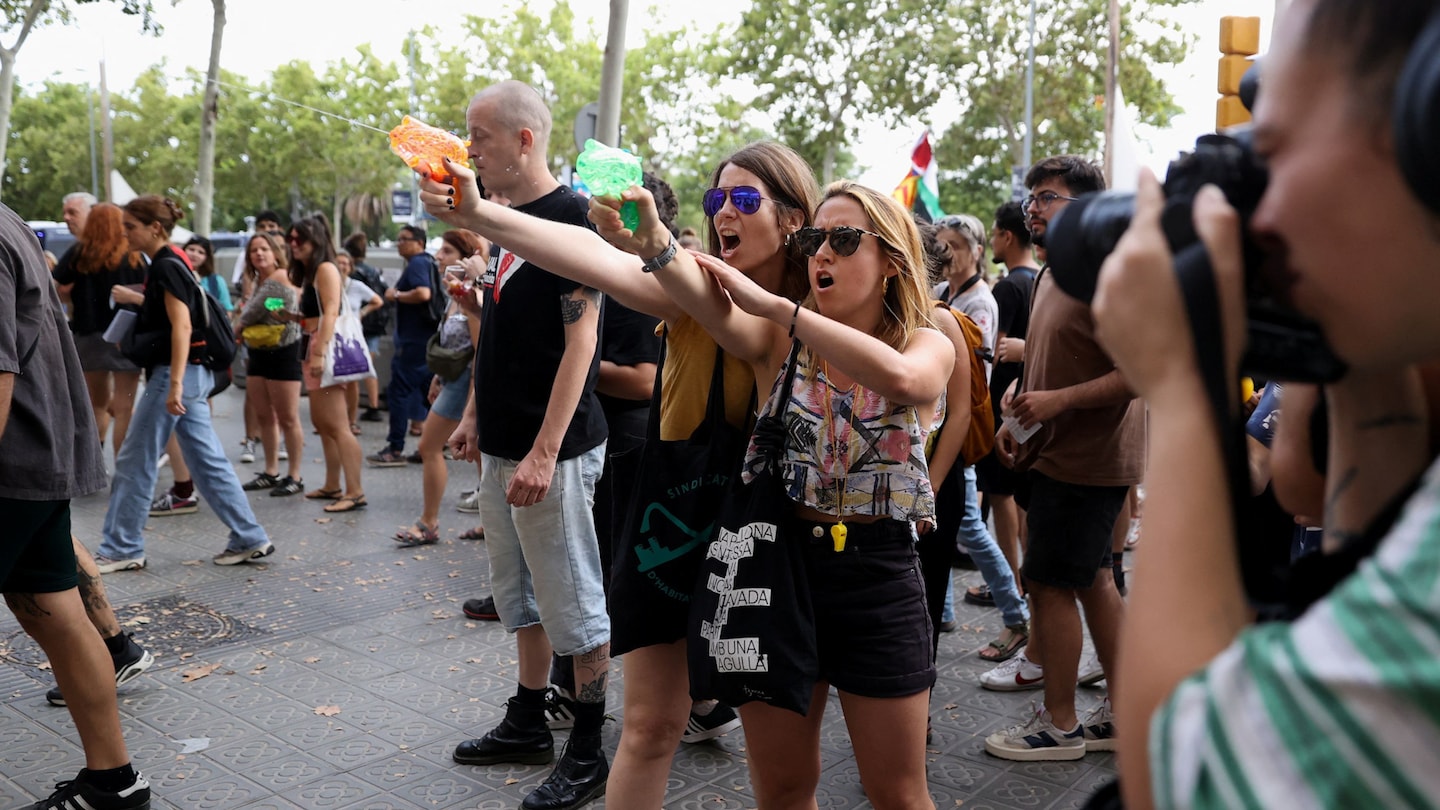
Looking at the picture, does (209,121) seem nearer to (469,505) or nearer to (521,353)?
(469,505)

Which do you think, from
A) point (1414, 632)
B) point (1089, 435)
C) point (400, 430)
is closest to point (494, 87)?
point (1089, 435)

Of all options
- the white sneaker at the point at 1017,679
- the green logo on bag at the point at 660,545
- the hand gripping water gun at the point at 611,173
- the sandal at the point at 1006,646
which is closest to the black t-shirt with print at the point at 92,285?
the sandal at the point at 1006,646

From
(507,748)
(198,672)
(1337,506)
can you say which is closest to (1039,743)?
(507,748)

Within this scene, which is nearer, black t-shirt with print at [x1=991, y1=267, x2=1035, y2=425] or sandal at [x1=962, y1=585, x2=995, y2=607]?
black t-shirt with print at [x1=991, y1=267, x2=1035, y2=425]

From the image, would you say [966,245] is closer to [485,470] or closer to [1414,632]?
[485,470]

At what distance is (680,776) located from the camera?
4.10 metres

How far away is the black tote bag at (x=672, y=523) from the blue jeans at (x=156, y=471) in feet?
15.6

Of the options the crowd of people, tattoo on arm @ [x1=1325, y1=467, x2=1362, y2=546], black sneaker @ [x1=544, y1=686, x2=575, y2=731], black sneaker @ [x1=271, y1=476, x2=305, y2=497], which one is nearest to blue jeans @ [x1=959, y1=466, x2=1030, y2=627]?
the crowd of people

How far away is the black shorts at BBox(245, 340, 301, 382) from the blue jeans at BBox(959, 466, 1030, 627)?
538cm

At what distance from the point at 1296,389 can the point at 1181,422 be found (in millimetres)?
381

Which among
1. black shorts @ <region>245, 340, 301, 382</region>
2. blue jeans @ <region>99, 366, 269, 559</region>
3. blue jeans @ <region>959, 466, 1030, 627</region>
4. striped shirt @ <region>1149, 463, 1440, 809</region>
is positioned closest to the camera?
striped shirt @ <region>1149, 463, 1440, 809</region>

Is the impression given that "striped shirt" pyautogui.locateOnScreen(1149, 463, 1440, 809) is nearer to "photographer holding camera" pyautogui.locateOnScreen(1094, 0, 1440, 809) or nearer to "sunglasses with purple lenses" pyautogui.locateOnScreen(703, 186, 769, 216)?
"photographer holding camera" pyautogui.locateOnScreen(1094, 0, 1440, 809)

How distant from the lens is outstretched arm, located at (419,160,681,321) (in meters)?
2.58

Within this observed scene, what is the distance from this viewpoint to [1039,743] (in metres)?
4.29
